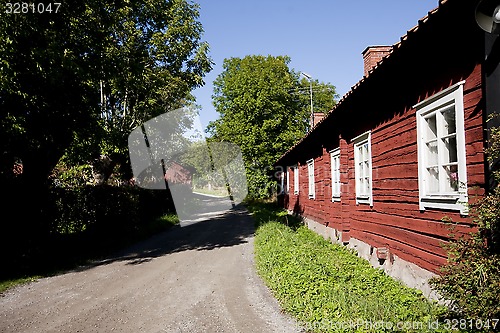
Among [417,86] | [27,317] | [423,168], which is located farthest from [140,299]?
[417,86]

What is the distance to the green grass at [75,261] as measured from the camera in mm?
8781

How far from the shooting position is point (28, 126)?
397 inches

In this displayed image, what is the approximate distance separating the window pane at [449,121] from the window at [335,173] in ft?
21.1

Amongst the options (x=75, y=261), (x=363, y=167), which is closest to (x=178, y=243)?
(x=75, y=261)

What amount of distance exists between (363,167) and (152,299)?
571 centimetres

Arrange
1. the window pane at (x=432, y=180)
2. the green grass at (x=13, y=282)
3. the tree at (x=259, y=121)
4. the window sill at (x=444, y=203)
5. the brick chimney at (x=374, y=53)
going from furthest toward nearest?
the tree at (x=259, y=121) → the brick chimney at (x=374, y=53) → the green grass at (x=13, y=282) → the window pane at (x=432, y=180) → the window sill at (x=444, y=203)

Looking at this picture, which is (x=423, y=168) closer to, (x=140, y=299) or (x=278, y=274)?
(x=278, y=274)

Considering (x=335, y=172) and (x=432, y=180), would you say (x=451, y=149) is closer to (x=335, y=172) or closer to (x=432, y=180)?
(x=432, y=180)

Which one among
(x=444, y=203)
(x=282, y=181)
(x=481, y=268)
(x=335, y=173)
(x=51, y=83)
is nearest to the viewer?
(x=481, y=268)

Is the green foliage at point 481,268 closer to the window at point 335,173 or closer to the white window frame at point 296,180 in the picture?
the window at point 335,173

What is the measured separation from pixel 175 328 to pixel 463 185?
4.18 metres

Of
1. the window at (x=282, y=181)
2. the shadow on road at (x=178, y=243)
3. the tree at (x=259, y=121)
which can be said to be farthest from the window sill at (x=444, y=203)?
the tree at (x=259, y=121)

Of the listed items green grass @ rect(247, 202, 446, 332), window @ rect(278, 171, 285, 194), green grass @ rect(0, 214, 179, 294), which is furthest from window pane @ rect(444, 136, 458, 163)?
window @ rect(278, 171, 285, 194)

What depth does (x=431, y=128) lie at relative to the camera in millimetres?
6078
